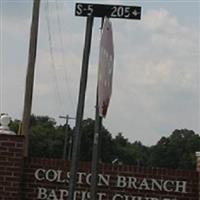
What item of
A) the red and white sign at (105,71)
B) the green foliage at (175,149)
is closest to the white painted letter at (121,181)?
the red and white sign at (105,71)

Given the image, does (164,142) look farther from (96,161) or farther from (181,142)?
(96,161)

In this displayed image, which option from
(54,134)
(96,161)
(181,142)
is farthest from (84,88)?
(181,142)

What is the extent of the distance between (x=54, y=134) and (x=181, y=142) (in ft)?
61.6

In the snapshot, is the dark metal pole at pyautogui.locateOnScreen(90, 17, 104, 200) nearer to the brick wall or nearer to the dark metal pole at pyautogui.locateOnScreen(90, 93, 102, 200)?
the dark metal pole at pyautogui.locateOnScreen(90, 93, 102, 200)

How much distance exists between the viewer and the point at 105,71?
16.0 feet

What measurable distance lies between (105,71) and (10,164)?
5523mm

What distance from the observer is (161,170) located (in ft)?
34.9

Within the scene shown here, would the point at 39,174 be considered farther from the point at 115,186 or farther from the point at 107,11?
the point at 107,11

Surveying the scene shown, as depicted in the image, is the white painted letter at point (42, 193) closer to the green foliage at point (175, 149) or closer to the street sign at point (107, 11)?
the street sign at point (107, 11)

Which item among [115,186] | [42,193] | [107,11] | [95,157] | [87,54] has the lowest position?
[95,157]

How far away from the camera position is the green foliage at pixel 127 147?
75.8 m

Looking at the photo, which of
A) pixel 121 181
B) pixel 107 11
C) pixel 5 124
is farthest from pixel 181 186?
pixel 107 11

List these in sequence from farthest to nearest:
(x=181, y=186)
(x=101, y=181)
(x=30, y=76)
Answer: (x=30, y=76) < (x=181, y=186) < (x=101, y=181)

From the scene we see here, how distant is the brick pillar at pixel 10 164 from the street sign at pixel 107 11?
4.96 metres
